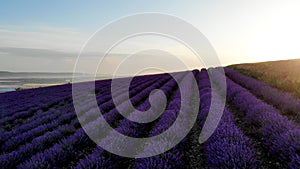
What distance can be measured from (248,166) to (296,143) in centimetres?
82

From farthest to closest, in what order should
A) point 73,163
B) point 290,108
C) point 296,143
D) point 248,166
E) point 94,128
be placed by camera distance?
1. point 290,108
2. point 94,128
3. point 73,163
4. point 296,143
5. point 248,166

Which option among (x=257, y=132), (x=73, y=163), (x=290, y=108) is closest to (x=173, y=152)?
(x=73, y=163)

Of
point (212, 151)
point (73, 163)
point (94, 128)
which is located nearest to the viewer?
point (212, 151)

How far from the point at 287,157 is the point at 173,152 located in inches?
58.7

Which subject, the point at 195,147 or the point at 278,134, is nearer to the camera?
the point at 278,134

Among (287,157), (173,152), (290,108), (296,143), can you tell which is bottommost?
(290,108)

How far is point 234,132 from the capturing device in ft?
12.0

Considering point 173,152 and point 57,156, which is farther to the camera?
point 57,156

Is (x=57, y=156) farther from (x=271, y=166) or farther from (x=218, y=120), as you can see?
(x=271, y=166)

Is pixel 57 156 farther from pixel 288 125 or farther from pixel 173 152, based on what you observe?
pixel 288 125

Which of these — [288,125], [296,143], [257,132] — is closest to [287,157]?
[296,143]

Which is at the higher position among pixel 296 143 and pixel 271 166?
pixel 296 143

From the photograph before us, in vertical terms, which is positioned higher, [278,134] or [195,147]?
[278,134]

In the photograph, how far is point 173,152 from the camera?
316 cm
